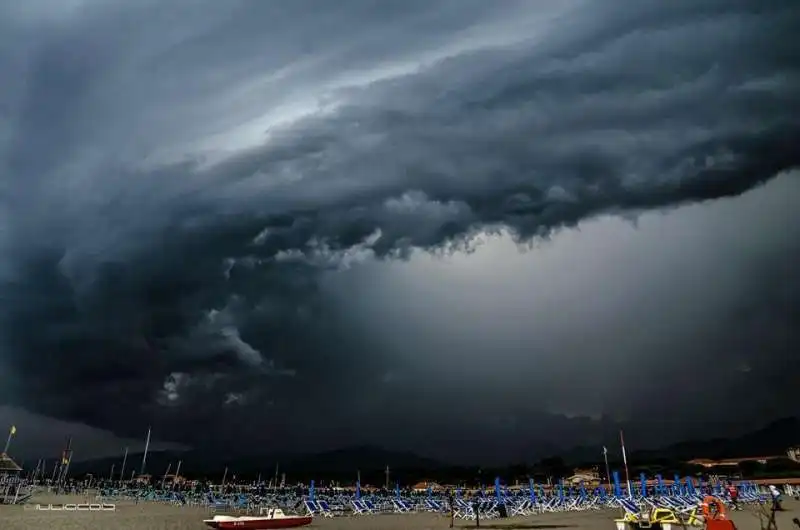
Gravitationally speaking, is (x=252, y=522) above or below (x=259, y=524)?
above

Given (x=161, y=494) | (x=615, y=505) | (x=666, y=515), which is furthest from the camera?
(x=161, y=494)

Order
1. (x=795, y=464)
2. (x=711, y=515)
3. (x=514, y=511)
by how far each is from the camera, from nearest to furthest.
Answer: (x=711, y=515) < (x=514, y=511) < (x=795, y=464)

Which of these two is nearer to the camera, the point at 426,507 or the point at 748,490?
the point at 748,490

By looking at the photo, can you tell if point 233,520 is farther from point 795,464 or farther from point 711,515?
point 795,464

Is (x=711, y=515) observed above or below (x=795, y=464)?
below

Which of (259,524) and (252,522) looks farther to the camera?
(259,524)

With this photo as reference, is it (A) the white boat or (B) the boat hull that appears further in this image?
(A) the white boat

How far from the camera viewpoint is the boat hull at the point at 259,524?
55875mm

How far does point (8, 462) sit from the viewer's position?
364 ft

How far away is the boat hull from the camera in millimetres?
55875

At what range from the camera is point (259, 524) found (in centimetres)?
5950

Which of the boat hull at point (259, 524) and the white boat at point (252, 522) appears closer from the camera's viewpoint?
the boat hull at point (259, 524)

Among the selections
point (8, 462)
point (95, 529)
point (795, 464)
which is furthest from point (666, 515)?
point (795, 464)

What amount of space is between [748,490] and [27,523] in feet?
361
